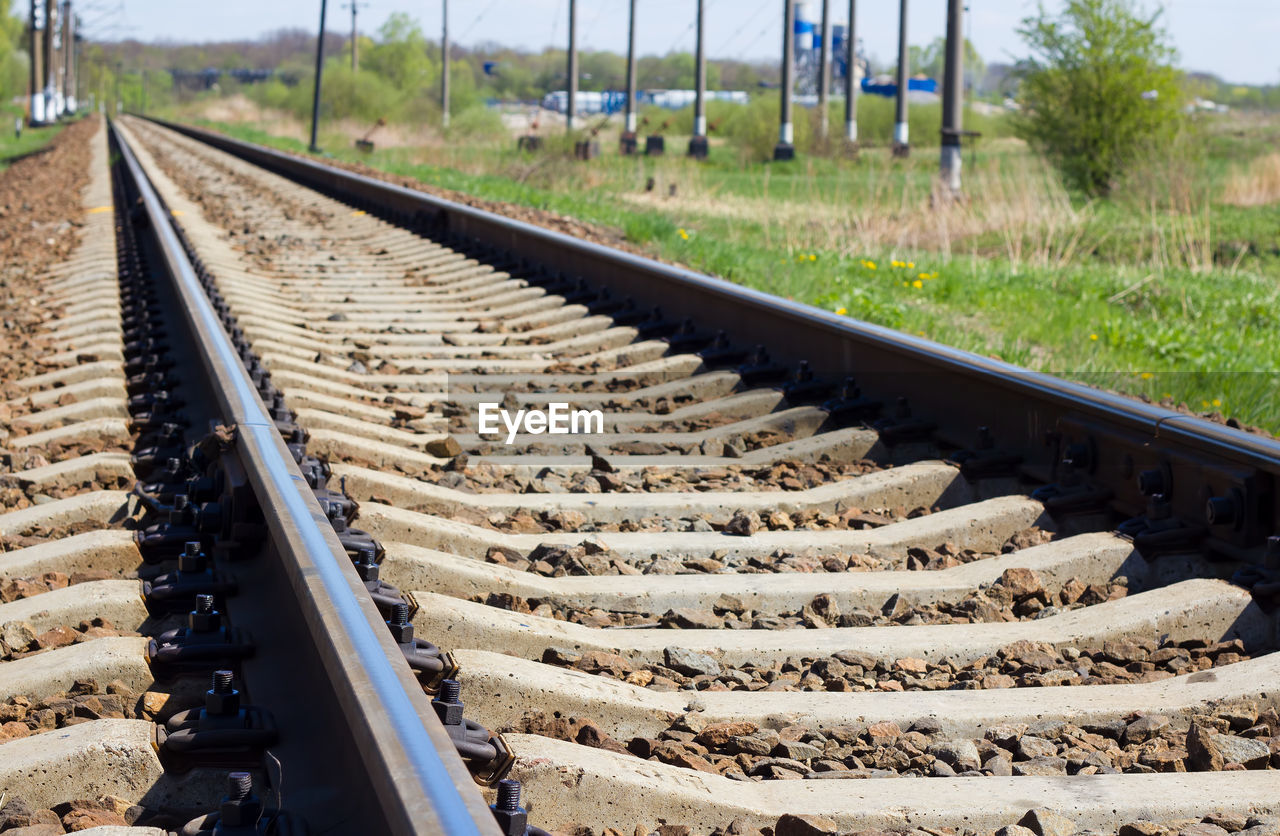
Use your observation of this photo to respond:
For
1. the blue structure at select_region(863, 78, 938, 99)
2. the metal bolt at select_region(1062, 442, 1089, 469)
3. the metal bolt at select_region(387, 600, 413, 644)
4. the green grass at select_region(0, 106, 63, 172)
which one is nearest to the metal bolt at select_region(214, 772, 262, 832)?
the metal bolt at select_region(387, 600, 413, 644)

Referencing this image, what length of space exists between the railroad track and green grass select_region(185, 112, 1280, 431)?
1.90m

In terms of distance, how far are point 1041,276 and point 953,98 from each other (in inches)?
A: 391

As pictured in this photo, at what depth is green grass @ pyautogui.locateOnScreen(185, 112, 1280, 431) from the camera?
6383mm

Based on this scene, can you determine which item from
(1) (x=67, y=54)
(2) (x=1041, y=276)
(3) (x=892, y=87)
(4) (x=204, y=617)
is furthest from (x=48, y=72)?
(4) (x=204, y=617)

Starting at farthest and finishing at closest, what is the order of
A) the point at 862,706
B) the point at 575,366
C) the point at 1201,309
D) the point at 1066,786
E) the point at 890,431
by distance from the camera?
the point at 1201,309, the point at 575,366, the point at 890,431, the point at 862,706, the point at 1066,786

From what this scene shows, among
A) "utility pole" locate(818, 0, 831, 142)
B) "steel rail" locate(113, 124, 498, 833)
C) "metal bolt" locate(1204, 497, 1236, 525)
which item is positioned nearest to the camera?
"steel rail" locate(113, 124, 498, 833)

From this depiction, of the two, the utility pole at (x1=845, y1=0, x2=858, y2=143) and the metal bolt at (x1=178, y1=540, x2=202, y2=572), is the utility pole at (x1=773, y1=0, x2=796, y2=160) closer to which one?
the utility pole at (x1=845, y1=0, x2=858, y2=143)

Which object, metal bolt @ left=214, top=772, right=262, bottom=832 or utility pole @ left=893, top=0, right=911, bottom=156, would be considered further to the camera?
utility pole @ left=893, top=0, right=911, bottom=156

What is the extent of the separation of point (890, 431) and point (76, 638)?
2.48m

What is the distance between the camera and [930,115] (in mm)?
63062

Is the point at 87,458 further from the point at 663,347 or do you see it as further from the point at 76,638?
the point at 663,347

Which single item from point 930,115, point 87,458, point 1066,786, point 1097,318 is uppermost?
point 930,115

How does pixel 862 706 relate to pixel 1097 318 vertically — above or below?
below

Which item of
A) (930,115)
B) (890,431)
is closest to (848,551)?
(890,431)
